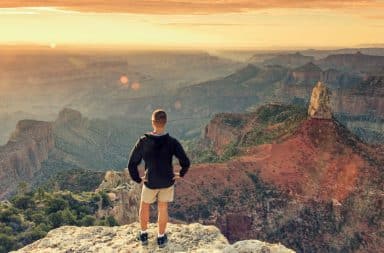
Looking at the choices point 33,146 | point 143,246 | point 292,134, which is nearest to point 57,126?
point 33,146

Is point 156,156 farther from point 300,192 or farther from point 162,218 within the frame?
point 300,192

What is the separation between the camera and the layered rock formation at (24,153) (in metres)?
119

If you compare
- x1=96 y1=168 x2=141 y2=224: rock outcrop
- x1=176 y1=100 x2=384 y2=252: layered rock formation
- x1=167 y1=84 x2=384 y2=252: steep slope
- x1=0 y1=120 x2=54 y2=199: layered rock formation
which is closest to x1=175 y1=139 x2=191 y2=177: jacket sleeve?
x1=96 y1=168 x2=141 y2=224: rock outcrop

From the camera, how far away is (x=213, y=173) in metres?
57.8

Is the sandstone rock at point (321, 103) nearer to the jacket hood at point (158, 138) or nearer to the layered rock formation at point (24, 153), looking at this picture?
the jacket hood at point (158, 138)

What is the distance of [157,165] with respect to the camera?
1108cm

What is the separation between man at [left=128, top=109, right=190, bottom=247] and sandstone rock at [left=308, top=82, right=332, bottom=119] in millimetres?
53642

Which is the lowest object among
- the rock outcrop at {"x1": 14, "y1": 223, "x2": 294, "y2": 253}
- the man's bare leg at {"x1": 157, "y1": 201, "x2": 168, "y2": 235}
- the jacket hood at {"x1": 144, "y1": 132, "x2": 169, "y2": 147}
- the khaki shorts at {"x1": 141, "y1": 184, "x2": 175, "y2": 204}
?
the rock outcrop at {"x1": 14, "y1": 223, "x2": 294, "y2": 253}

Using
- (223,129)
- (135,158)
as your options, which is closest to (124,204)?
(135,158)

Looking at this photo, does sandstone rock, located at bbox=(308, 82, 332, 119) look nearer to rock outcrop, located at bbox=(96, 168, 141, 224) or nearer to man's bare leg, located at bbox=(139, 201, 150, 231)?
rock outcrop, located at bbox=(96, 168, 141, 224)

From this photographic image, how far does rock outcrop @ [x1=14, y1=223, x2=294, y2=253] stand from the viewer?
435 inches

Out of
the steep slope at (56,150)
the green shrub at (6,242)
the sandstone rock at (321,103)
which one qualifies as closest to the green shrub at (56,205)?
the green shrub at (6,242)

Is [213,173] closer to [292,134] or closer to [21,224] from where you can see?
[292,134]

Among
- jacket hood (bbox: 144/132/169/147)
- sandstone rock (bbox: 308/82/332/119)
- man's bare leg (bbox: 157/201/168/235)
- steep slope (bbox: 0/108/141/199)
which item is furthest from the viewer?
steep slope (bbox: 0/108/141/199)
